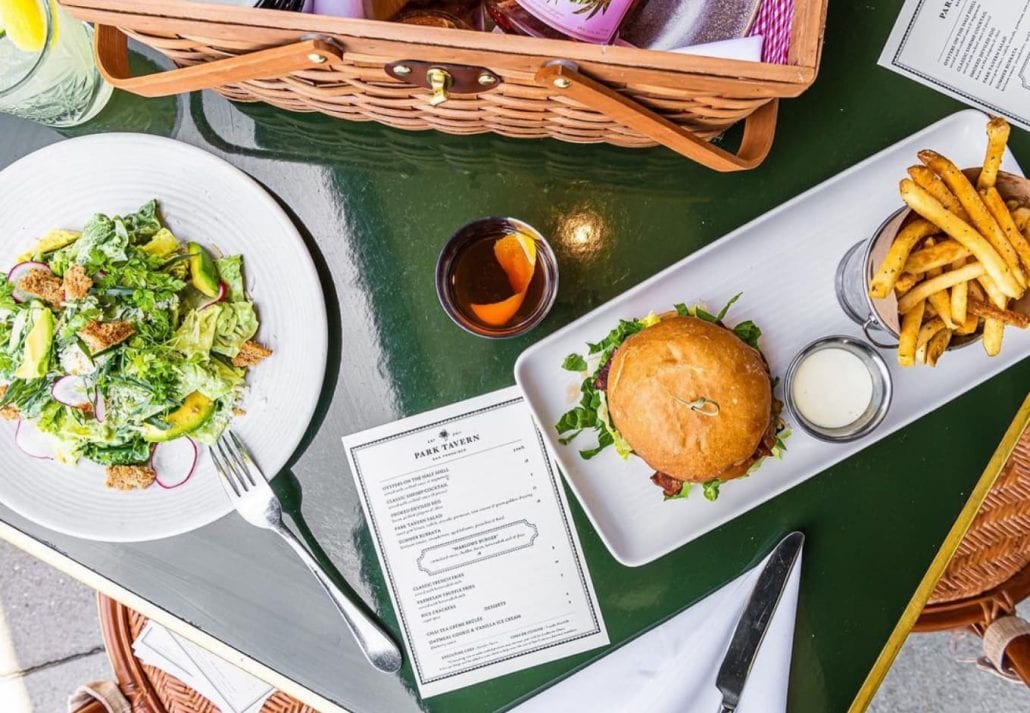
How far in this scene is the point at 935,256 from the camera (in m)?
0.87

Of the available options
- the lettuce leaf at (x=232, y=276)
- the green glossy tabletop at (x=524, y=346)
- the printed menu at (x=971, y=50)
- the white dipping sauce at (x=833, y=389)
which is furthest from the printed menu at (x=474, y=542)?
the printed menu at (x=971, y=50)

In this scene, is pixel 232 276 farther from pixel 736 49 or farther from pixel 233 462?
pixel 736 49

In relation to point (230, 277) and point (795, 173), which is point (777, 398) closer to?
point (795, 173)

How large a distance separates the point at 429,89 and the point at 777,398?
0.58m

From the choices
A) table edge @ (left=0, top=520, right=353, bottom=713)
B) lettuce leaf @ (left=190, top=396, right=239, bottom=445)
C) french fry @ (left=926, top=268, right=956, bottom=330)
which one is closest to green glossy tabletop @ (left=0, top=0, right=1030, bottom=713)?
table edge @ (left=0, top=520, right=353, bottom=713)

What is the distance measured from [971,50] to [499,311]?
0.71 m

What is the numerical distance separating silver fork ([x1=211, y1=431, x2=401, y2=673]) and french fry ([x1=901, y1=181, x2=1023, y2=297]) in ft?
2.69

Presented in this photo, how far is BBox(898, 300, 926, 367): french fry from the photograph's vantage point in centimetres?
88

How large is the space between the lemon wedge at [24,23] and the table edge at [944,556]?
1.30m

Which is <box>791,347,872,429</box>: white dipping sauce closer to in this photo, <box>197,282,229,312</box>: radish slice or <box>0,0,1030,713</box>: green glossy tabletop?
<box>0,0,1030,713</box>: green glossy tabletop

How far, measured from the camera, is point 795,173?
106 centimetres

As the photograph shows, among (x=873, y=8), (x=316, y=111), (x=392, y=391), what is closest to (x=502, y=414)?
(x=392, y=391)

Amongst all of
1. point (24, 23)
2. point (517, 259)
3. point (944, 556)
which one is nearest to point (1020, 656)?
point (944, 556)

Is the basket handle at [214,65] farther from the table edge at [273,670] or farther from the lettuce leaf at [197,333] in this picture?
the table edge at [273,670]
